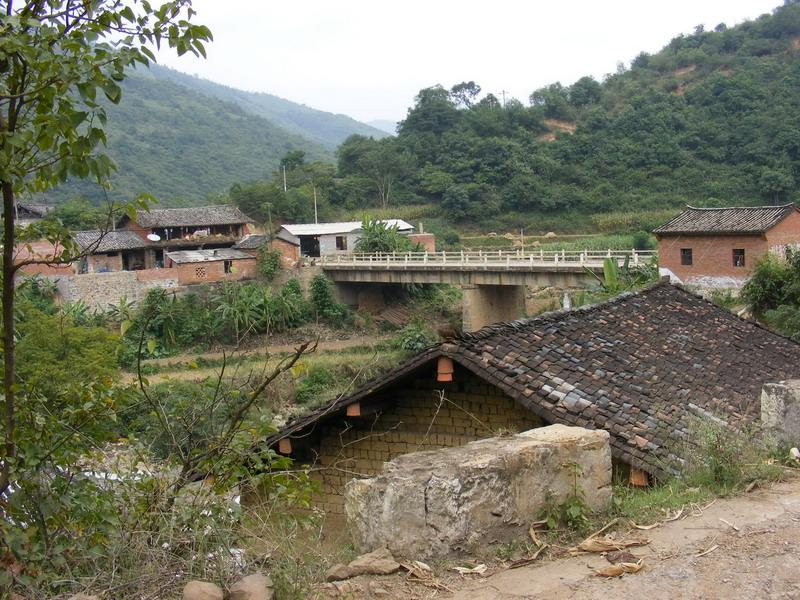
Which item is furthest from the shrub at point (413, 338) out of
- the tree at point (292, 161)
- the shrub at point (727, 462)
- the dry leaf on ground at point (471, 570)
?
the tree at point (292, 161)

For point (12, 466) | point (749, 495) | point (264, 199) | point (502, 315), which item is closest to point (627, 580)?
point (749, 495)

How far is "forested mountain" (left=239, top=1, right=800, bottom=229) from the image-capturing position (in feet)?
205

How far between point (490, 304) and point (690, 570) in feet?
116

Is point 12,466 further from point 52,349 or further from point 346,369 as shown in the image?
point 346,369

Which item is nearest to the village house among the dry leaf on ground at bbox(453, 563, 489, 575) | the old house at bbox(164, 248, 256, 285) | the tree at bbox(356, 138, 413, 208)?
the old house at bbox(164, 248, 256, 285)

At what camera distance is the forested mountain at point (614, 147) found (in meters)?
62.5

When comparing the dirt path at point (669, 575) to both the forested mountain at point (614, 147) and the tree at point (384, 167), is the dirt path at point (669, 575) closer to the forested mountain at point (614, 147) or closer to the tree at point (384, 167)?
the forested mountain at point (614, 147)

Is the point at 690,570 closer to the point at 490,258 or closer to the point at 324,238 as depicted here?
the point at 490,258

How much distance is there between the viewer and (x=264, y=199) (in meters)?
61.9

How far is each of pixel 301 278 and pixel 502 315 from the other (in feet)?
39.8

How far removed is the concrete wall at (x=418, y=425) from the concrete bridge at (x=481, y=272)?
22.7 meters

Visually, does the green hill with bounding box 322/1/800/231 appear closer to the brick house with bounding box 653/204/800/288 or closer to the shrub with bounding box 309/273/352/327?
the shrub with bounding box 309/273/352/327

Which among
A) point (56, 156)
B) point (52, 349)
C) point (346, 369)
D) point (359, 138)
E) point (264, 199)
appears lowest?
point (346, 369)

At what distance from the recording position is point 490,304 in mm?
39656
